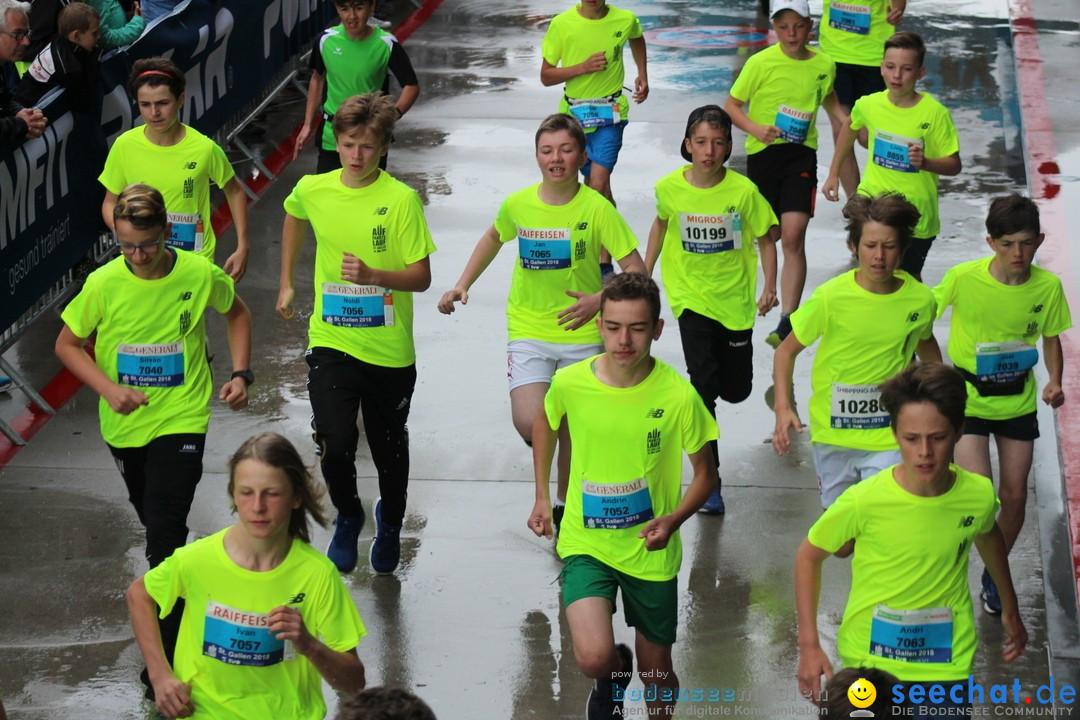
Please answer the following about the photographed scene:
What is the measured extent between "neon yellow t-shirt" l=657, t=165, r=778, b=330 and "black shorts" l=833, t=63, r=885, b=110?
15.2 feet

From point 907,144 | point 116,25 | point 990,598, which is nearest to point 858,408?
point 990,598

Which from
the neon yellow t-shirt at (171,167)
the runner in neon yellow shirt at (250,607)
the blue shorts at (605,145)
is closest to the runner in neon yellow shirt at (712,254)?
the neon yellow t-shirt at (171,167)

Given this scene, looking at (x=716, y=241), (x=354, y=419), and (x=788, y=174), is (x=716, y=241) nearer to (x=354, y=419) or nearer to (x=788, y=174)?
(x=354, y=419)

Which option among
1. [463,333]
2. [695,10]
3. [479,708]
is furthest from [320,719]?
[695,10]

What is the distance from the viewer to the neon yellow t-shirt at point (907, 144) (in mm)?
9477

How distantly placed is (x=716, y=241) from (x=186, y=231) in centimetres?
289

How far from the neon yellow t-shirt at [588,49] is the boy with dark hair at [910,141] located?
237 cm

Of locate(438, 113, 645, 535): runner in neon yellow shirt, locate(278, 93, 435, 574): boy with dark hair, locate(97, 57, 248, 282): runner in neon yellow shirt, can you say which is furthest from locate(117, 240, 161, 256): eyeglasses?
locate(97, 57, 248, 282): runner in neon yellow shirt

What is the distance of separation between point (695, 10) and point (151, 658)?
15.9 meters

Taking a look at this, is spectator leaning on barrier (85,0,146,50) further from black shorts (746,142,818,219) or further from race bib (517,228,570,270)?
race bib (517,228,570,270)

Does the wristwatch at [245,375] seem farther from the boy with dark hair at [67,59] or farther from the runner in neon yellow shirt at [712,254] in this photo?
the boy with dark hair at [67,59]

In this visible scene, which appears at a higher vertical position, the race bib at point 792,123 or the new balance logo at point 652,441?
the new balance logo at point 652,441

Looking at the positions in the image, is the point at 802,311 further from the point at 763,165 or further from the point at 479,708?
the point at 763,165

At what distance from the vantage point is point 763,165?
10617mm
